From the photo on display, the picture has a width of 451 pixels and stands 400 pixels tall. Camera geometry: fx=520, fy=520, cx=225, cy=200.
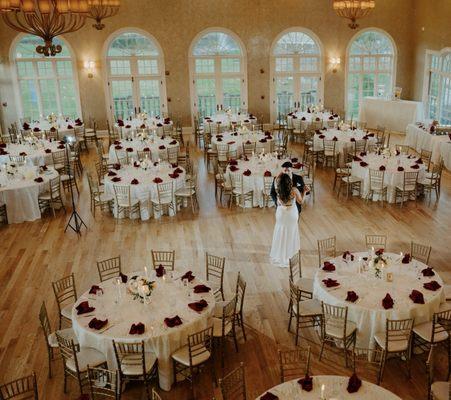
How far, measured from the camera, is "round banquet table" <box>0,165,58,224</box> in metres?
12.5

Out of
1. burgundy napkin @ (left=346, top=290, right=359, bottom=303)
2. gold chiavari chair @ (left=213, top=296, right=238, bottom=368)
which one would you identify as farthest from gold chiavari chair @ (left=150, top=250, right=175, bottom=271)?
burgundy napkin @ (left=346, top=290, right=359, bottom=303)

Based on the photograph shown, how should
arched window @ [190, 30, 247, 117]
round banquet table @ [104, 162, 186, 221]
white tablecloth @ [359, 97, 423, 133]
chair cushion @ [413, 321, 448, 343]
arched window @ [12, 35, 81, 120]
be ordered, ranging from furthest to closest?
arched window @ [190, 30, 247, 117] < arched window @ [12, 35, 81, 120] < white tablecloth @ [359, 97, 423, 133] < round banquet table @ [104, 162, 186, 221] < chair cushion @ [413, 321, 448, 343]

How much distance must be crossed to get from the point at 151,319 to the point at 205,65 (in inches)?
646

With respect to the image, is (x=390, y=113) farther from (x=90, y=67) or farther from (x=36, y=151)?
(x=36, y=151)

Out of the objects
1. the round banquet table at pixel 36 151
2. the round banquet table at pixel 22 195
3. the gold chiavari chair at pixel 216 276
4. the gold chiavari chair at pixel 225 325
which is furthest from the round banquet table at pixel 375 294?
the round banquet table at pixel 36 151

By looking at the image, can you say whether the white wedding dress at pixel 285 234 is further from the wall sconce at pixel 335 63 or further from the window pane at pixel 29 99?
the window pane at pixel 29 99

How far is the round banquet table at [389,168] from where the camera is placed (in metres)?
13.0

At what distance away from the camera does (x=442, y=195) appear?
13.6m

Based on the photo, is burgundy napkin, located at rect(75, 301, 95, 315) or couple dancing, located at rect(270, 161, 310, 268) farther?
couple dancing, located at rect(270, 161, 310, 268)

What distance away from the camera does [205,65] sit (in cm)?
2161

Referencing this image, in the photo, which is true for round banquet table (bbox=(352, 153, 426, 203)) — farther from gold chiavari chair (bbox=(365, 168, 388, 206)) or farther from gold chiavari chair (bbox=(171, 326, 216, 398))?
gold chiavari chair (bbox=(171, 326, 216, 398))

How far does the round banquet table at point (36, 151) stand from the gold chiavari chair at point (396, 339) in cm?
1150

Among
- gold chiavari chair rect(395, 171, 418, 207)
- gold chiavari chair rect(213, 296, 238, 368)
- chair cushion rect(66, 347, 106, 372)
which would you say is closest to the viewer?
chair cushion rect(66, 347, 106, 372)

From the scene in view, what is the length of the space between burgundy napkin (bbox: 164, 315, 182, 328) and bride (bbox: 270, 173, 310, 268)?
11.3ft
